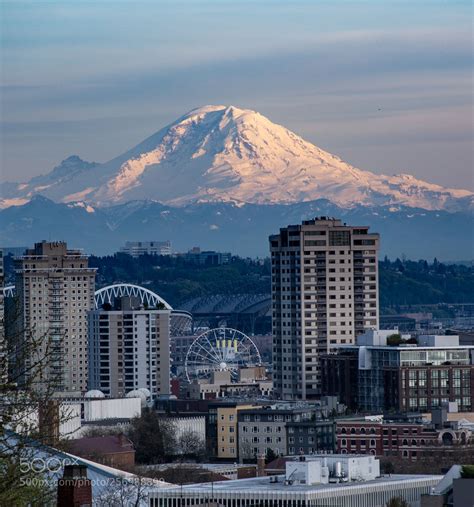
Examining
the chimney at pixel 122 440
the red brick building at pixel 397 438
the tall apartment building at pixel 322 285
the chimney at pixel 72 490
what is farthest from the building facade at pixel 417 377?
the chimney at pixel 72 490

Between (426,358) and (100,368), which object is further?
(100,368)

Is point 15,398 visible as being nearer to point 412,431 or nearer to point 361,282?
point 412,431

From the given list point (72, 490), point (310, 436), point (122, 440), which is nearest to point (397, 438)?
point (310, 436)

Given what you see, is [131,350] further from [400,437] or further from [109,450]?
[109,450]

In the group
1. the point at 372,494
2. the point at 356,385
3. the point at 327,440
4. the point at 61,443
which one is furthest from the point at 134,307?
the point at 61,443

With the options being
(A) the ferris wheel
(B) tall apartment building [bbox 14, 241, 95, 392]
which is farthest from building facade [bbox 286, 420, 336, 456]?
(B) tall apartment building [bbox 14, 241, 95, 392]

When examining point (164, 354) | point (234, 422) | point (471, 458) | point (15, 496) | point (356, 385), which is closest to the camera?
point (15, 496)
